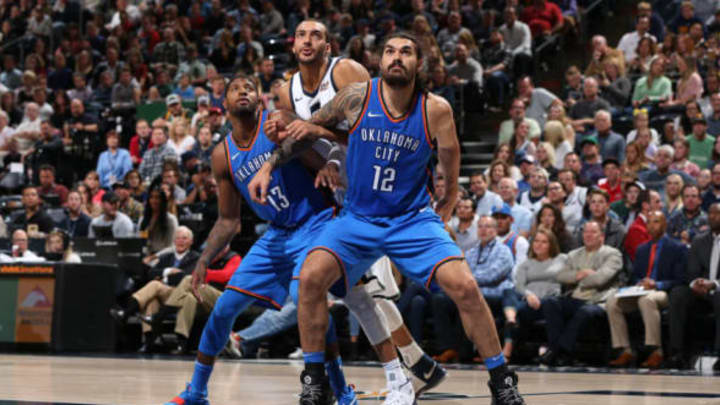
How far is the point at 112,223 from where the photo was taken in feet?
47.1

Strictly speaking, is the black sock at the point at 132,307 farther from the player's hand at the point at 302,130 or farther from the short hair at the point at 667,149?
the player's hand at the point at 302,130

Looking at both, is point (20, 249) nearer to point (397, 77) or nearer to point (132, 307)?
point (132, 307)

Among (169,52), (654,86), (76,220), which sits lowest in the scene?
(76,220)

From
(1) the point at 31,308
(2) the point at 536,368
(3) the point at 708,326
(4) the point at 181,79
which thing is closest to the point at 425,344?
(2) the point at 536,368

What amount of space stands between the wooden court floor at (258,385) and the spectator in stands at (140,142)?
6719 mm

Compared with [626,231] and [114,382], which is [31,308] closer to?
[114,382]

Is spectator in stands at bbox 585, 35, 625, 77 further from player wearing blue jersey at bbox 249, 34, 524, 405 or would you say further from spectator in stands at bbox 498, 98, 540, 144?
player wearing blue jersey at bbox 249, 34, 524, 405

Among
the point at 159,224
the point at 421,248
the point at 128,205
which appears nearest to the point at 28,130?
the point at 128,205

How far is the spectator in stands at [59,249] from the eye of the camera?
1321 centimetres

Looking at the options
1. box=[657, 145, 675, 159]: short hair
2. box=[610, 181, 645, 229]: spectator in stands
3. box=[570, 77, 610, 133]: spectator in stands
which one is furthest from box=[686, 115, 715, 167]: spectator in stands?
box=[570, 77, 610, 133]: spectator in stands

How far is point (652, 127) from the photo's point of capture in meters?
14.4

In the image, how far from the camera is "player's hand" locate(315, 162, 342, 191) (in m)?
5.96

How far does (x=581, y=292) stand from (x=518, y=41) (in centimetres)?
670

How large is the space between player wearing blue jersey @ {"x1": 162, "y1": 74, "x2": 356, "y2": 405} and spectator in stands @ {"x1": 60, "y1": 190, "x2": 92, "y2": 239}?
8773 mm
